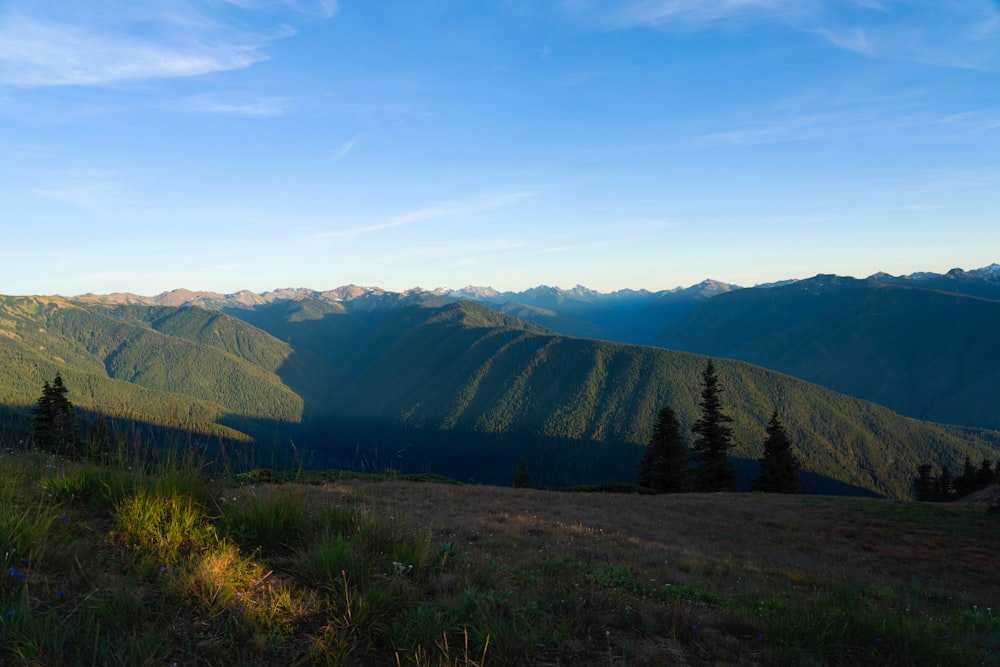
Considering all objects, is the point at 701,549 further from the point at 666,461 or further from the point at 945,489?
the point at 945,489

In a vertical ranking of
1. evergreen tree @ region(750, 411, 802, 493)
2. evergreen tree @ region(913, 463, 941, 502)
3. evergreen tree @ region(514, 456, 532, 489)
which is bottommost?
evergreen tree @ region(913, 463, 941, 502)

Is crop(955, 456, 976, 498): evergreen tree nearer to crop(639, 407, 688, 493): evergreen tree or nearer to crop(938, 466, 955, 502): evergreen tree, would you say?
crop(938, 466, 955, 502): evergreen tree

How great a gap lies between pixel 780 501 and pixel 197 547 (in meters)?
30.6

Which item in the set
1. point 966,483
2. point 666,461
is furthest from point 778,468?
point 966,483

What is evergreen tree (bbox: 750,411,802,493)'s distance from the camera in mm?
47906

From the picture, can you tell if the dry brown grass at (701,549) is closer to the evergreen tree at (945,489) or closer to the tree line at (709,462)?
the tree line at (709,462)

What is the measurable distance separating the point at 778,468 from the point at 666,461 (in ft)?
37.5

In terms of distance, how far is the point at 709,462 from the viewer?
49.6 m

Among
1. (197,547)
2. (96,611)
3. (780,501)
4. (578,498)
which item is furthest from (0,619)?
Answer: (780,501)

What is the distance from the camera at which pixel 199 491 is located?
5.86 metres

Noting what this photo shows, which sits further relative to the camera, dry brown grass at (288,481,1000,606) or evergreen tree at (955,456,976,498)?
evergreen tree at (955,456,976,498)

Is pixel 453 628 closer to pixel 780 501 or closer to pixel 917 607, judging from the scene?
pixel 917 607

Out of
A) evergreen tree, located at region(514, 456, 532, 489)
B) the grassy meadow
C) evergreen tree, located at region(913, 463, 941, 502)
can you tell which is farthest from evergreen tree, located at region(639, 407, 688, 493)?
evergreen tree, located at region(913, 463, 941, 502)

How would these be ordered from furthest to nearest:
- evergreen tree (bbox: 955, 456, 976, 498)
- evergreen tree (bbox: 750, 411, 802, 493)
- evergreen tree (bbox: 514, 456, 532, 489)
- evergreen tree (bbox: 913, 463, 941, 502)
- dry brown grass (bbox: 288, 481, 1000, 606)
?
evergreen tree (bbox: 955, 456, 976, 498)
evergreen tree (bbox: 913, 463, 941, 502)
evergreen tree (bbox: 514, 456, 532, 489)
evergreen tree (bbox: 750, 411, 802, 493)
dry brown grass (bbox: 288, 481, 1000, 606)
